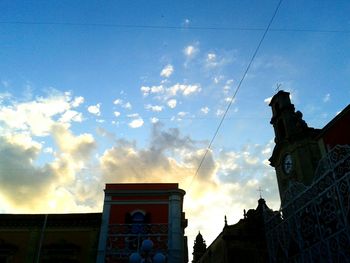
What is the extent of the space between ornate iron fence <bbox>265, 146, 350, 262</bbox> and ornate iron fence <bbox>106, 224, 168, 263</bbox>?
19.0 ft

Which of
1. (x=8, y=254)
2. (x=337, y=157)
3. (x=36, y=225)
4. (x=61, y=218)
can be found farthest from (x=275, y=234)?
(x=8, y=254)

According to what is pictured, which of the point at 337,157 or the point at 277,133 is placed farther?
the point at 277,133

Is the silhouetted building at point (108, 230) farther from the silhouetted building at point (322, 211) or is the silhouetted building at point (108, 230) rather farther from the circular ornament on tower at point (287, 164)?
the circular ornament on tower at point (287, 164)

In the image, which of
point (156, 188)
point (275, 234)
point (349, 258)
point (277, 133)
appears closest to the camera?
point (349, 258)

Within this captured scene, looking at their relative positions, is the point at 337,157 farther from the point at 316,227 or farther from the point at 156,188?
the point at 156,188

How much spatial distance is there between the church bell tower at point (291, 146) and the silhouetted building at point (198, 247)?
35337 millimetres

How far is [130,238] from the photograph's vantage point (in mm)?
16219

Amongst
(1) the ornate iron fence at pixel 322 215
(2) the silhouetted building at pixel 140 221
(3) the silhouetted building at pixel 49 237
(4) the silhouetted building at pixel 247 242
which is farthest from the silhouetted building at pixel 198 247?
(1) the ornate iron fence at pixel 322 215

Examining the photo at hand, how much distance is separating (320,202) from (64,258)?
40.5 feet

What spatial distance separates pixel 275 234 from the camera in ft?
52.3

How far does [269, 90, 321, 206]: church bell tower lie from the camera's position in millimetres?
24453

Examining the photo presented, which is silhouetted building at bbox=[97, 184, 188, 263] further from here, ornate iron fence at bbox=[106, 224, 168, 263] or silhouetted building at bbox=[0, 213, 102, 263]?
silhouetted building at bbox=[0, 213, 102, 263]

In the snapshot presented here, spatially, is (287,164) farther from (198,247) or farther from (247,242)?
(198,247)

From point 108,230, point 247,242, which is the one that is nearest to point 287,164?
point 247,242
